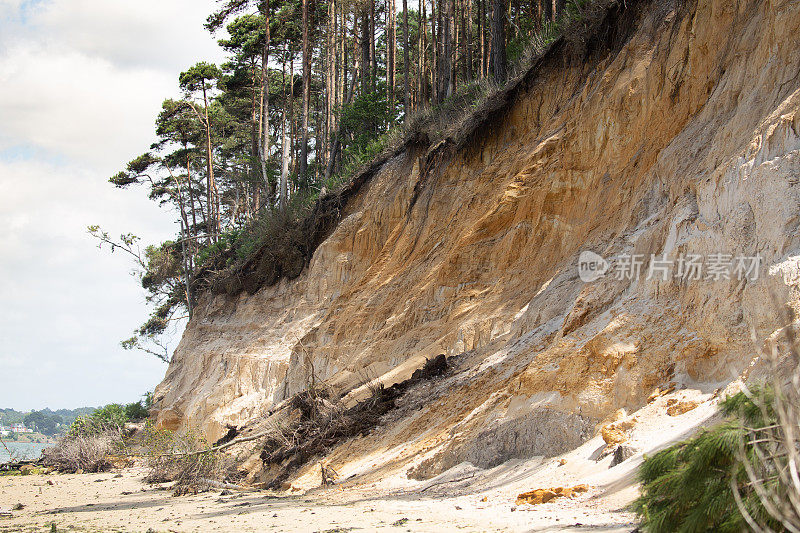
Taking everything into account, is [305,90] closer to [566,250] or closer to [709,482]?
[566,250]

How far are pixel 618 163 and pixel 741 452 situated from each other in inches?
354

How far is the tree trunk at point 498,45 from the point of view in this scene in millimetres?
17922

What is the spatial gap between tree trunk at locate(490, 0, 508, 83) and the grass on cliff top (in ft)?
1.22

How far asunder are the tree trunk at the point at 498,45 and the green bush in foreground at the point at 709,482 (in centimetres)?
1484

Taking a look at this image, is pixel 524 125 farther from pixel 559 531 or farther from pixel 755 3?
pixel 559 531

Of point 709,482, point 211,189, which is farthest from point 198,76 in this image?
point 709,482

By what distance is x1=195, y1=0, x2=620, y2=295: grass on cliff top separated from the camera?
14477 millimetres

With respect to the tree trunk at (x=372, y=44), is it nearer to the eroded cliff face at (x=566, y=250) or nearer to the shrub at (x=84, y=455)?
the eroded cliff face at (x=566, y=250)

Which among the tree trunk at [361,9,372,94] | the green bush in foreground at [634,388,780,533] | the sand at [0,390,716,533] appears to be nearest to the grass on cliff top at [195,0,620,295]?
the tree trunk at [361,9,372,94]

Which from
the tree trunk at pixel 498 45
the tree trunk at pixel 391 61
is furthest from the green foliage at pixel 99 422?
the tree trunk at pixel 498 45

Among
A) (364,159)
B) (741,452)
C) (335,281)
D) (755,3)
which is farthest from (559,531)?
(364,159)

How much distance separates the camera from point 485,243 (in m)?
13.9

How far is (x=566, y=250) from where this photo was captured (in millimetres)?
12156

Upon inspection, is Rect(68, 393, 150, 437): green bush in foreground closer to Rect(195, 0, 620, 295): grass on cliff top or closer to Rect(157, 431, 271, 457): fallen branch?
Rect(195, 0, 620, 295): grass on cliff top
